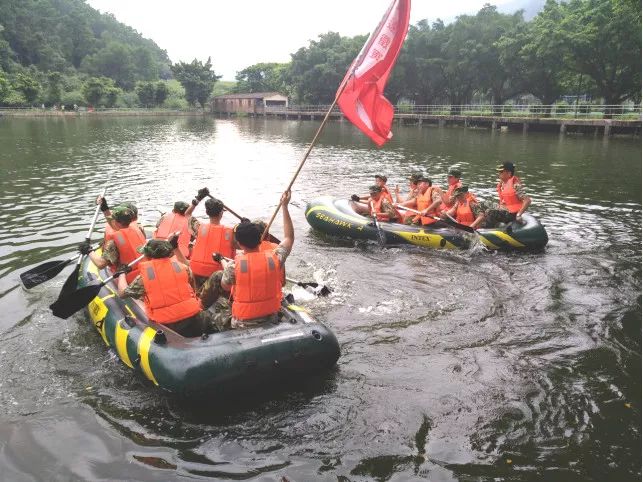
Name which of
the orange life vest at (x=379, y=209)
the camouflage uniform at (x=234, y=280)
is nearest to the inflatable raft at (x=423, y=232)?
the orange life vest at (x=379, y=209)

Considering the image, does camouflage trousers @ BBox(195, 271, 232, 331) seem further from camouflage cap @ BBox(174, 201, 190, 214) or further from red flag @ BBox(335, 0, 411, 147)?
red flag @ BBox(335, 0, 411, 147)

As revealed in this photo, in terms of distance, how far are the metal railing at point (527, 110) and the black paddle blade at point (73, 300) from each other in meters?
34.6

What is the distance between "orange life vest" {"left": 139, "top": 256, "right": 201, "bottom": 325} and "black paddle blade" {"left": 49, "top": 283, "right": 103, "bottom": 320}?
2.95ft

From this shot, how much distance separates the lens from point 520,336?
22.2 feet

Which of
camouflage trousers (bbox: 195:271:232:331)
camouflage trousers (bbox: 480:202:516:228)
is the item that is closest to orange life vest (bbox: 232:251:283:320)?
camouflage trousers (bbox: 195:271:232:331)

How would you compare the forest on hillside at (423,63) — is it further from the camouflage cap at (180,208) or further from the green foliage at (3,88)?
the camouflage cap at (180,208)

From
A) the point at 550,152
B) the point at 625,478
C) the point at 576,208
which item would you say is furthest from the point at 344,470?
the point at 550,152

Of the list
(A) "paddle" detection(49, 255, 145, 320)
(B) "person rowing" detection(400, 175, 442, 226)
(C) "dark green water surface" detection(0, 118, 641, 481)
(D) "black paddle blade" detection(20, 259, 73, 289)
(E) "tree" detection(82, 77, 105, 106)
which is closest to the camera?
(C) "dark green water surface" detection(0, 118, 641, 481)

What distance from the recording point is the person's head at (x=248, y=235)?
5141mm

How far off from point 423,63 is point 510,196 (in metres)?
45.6

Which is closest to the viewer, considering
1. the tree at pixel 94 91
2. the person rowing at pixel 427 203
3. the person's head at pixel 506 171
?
the person's head at pixel 506 171

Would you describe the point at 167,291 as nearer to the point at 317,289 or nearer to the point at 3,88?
the point at 317,289

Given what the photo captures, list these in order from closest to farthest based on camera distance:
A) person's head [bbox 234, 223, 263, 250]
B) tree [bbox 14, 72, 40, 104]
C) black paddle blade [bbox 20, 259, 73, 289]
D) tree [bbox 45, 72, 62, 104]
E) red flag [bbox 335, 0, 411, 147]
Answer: person's head [bbox 234, 223, 263, 250], red flag [bbox 335, 0, 411, 147], black paddle blade [bbox 20, 259, 73, 289], tree [bbox 14, 72, 40, 104], tree [bbox 45, 72, 62, 104]

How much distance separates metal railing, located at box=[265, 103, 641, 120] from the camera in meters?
34.8
